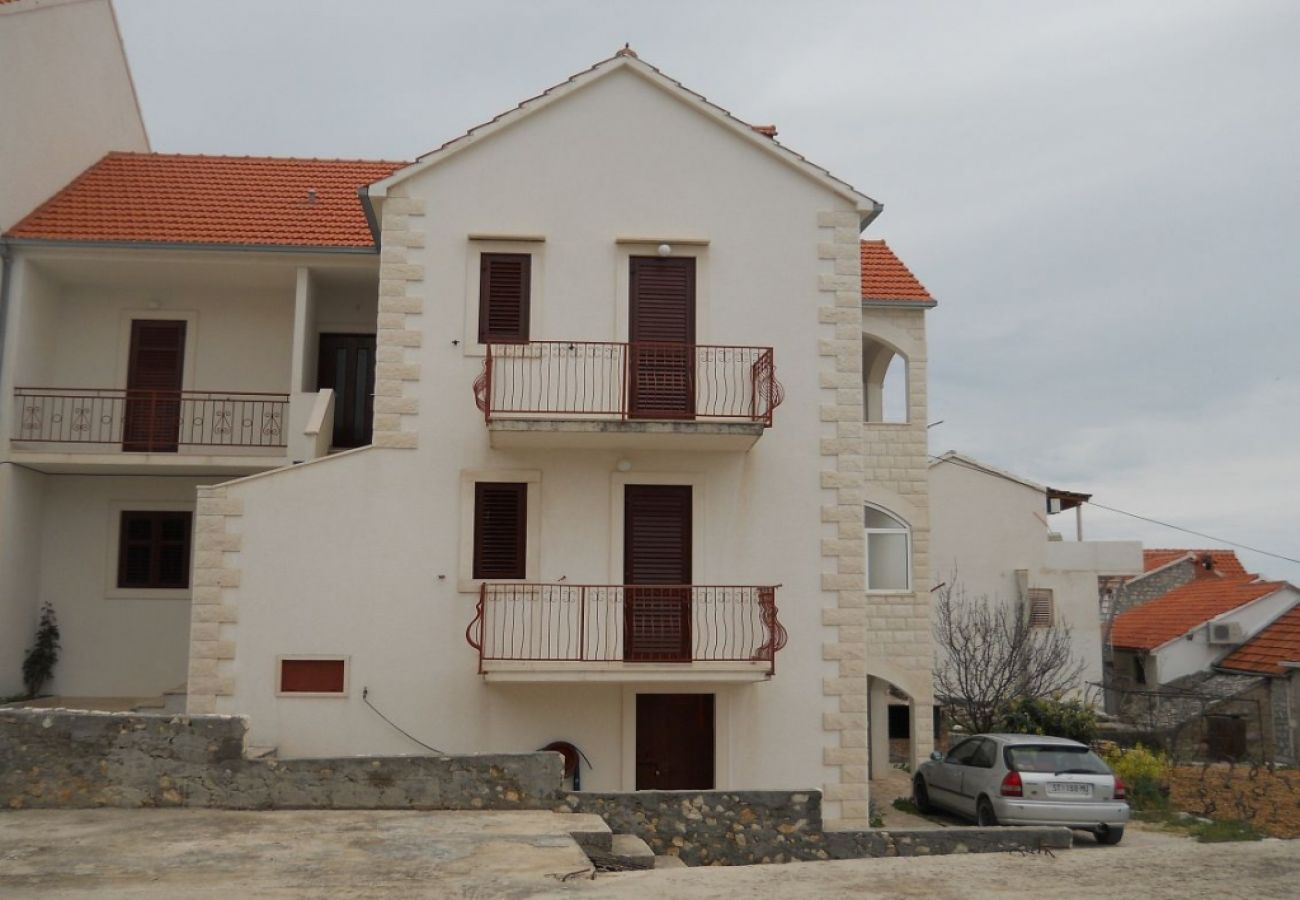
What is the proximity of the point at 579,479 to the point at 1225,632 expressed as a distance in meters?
25.0

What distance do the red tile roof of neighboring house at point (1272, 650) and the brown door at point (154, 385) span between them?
24816 mm

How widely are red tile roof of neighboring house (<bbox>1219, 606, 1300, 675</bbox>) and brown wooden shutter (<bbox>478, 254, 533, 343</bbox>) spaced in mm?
21604

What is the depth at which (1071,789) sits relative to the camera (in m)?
13.8

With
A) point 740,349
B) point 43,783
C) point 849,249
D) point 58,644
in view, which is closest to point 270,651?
point 43,783

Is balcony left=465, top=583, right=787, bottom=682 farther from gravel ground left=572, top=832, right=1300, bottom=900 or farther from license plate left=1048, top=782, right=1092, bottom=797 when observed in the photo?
gravel ground left=572, top=832, right=1300, bottom=900

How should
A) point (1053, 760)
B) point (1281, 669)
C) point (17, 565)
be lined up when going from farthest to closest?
point (1281, 669) → point (17, 565) → point (1053, 760)

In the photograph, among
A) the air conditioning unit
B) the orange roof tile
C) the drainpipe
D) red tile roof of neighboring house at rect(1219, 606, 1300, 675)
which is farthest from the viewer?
the orange roof tile

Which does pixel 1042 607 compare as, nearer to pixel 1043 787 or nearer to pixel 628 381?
pixel 1043 787

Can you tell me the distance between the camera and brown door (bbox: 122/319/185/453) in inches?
653

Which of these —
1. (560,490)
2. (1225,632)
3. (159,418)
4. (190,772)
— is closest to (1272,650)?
(1225,632)

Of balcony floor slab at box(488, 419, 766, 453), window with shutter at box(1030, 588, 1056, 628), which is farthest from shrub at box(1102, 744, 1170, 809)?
window with shutter at box(1030, 588, 1056, 628)

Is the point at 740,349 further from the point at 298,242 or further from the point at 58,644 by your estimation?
the point at 58,644

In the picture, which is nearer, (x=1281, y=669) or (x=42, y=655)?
(x=42, y=655)

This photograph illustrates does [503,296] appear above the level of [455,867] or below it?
above
